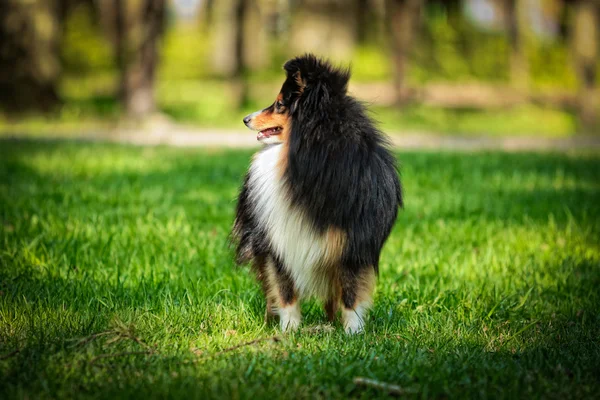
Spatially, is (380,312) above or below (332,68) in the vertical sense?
below

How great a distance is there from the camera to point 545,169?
9.88 m

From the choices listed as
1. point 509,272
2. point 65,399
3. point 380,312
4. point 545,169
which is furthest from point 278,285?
point 545,169

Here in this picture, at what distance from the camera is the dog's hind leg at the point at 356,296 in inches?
151

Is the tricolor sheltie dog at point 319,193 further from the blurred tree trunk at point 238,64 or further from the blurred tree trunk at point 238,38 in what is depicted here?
the blurred tree trunk at point 238,38

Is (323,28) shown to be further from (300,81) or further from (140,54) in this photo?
(300,81)

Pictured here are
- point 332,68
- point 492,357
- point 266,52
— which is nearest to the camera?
point 492,357

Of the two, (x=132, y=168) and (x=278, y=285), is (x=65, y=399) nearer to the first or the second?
(x=278, y=285)

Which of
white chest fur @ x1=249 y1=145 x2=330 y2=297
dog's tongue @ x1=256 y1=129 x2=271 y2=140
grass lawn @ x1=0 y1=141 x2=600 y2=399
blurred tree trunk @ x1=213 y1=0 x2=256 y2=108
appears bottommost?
grass lawn @ x1=0 y1=141 x2=600 y2=399

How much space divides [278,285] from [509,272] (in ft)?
7.18

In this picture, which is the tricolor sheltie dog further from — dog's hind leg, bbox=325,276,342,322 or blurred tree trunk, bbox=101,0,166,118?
blurred tree trunk, bbox=101,0,166,118

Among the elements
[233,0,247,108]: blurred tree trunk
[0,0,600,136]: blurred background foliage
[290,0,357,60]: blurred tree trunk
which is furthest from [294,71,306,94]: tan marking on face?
[290,0,357,60]: blurred tree trunk

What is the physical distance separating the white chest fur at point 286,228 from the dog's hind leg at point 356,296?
5.5 inches

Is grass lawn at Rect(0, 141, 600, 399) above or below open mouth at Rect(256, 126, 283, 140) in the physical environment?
below

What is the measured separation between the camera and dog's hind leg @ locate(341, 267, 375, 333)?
12.6 feet
